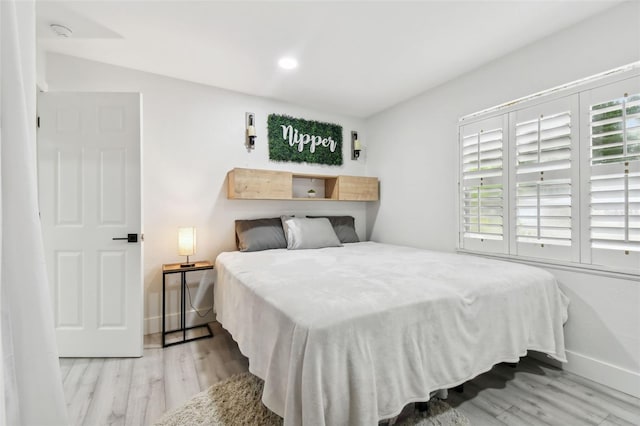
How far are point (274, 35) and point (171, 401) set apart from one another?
8.83 ft

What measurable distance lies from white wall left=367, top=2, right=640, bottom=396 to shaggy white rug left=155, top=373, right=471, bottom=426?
1266 mm

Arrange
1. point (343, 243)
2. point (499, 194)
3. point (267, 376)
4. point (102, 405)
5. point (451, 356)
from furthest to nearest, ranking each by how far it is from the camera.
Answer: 1. point (343, 243)
2. point (499, 194)
3. point (102, 405)
4. point (451, 356)
5. point (267, 376)

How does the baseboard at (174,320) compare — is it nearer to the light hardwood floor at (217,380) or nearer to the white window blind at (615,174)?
the light hardwood floor at (217,380)

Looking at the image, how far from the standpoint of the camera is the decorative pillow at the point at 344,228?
382cm

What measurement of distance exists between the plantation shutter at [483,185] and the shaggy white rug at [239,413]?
1.60m

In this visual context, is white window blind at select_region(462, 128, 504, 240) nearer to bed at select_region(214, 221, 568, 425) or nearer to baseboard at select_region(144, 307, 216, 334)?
bed at select_region(214, 221, 568, 425)

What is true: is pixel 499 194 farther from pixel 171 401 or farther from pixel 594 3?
pixel 171 401

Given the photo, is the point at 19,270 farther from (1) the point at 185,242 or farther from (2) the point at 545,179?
(2) the point at 545,179

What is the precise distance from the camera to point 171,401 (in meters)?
1.83

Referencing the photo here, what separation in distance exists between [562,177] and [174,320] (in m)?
3.69

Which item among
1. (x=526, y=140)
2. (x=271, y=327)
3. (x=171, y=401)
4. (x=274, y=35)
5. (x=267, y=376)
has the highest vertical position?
(x=274, y=35)

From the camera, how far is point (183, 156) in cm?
310

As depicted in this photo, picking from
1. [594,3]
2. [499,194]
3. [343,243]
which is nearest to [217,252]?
[343,243]

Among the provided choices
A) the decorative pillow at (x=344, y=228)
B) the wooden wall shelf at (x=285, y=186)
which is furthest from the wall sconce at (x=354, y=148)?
the decorative pillow at (x=344, y=228)
